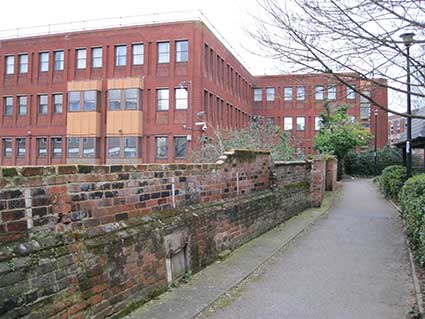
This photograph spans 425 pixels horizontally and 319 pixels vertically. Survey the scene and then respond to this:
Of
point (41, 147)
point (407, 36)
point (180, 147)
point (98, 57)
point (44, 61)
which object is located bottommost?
point (180, 147)

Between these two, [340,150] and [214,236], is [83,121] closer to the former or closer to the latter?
[340,150]

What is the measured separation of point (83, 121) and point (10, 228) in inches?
1333

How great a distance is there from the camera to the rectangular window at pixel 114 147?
35188 mm

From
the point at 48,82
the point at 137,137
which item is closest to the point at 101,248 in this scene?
the point at 137,137

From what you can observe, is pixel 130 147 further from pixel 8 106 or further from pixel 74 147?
pixel 8 106

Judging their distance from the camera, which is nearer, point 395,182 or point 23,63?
point 395,182

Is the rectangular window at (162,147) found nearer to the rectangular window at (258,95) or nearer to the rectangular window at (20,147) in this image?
the rectangular window at (20,147)

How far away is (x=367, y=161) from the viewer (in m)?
45.7

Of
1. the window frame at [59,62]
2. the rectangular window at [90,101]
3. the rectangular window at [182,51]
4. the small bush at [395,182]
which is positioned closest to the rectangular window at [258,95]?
the rectangular window at [182,51]

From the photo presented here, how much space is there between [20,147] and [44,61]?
7.72 m

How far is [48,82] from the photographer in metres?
37.2

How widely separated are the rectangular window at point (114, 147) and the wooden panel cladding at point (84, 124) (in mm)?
1300

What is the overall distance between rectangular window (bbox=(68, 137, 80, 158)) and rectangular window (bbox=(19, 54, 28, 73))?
7765mm

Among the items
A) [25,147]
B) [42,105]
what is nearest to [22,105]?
[42,105]
